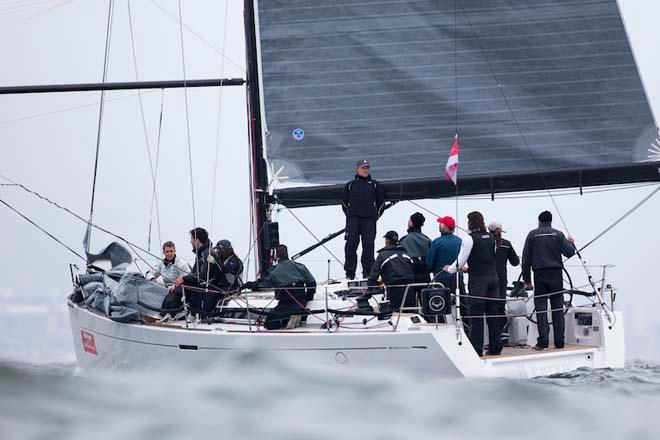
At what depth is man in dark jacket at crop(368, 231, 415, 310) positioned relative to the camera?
9195 mm

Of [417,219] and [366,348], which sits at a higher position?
[417,219]

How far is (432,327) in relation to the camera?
27.4 ft

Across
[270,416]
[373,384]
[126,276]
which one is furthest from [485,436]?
[126,276]

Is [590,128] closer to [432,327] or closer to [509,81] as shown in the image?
[509,81]

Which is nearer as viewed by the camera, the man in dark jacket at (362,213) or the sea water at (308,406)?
the sea water at (308,406)

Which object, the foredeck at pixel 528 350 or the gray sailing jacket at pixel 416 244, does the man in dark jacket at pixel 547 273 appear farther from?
the gray sailing jacket at pixel 416 244

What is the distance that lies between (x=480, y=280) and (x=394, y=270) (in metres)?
0.70

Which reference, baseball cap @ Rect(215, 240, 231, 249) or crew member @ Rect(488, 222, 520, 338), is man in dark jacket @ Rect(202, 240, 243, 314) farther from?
crew member @ Rect(488, 222, 520, 338)

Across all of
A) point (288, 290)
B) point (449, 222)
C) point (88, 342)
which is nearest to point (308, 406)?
point (288, 290)

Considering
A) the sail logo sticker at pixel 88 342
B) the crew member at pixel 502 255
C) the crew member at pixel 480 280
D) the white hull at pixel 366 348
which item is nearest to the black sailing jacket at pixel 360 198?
the crew member at pixel 502 255

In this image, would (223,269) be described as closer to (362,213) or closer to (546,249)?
(362,213)

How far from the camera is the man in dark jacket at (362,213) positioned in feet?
34.9

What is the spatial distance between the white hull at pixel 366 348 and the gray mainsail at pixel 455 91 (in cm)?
190

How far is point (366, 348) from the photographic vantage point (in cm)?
832
